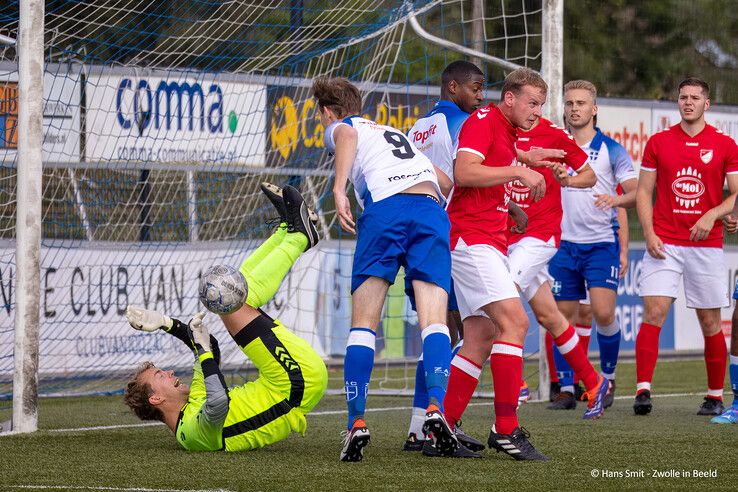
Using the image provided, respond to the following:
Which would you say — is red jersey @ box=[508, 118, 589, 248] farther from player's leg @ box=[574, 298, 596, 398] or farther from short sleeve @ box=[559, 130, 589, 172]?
player's leg @ box=[574, 298, 596, 398]

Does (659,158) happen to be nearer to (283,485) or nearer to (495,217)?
(495,217)

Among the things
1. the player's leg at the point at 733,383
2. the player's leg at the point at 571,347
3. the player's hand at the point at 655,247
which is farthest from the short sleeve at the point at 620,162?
the player's leg at the point at 733,383

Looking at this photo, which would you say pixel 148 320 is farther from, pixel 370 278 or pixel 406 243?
pixel 406 243

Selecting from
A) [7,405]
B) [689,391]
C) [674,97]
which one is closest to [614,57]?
[674,97]

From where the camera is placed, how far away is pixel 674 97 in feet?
52.4

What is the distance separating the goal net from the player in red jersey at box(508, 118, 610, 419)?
92.9 inches

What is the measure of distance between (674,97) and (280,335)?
1136cm

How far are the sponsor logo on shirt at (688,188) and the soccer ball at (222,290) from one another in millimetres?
3317

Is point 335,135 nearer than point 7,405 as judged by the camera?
Yes

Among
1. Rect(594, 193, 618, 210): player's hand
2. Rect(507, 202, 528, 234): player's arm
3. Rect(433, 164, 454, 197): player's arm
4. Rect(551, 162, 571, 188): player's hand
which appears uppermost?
Rect(551, 162, 571, 188): player's hand

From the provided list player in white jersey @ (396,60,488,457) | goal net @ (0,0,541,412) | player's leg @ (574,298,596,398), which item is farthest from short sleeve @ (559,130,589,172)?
goal net @ (0,0,541,412)

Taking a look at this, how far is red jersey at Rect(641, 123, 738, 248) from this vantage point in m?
7.61

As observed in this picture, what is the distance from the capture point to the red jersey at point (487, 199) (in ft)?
18.6

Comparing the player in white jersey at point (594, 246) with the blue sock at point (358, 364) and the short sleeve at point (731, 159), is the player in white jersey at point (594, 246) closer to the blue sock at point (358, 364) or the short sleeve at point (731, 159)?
the short sleeve at point (731, 159)
